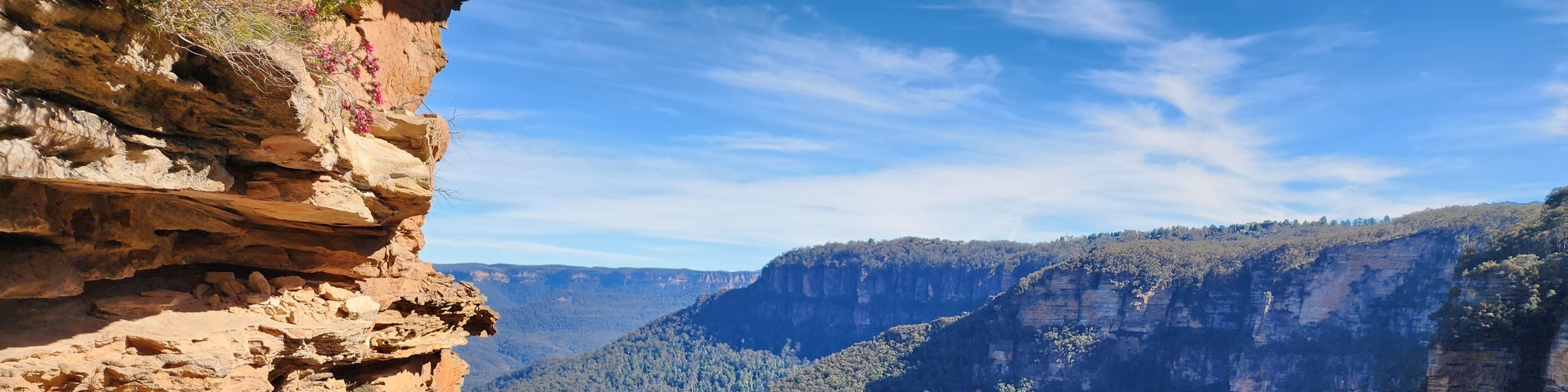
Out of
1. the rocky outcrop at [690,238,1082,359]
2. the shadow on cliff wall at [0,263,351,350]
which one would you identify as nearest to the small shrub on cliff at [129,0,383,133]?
the shadow on cliff wall at [0,263,351,350]

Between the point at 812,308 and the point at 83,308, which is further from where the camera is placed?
the point at 812,308

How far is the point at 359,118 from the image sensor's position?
27.5 feet

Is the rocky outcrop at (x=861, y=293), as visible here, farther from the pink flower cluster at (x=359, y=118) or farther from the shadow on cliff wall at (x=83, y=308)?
the shadow on cliff wall at (x=83, y=308)

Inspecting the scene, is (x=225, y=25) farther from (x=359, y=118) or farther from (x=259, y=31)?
(x=359, y=118)

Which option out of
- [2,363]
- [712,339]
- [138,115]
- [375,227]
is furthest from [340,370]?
[712,339]

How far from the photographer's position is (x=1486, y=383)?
33.4 meters

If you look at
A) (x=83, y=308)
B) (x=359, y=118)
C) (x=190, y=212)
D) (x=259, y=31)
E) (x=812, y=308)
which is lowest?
(x=812, y=308)

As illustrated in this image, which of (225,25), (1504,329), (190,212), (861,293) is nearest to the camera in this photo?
(225,25)

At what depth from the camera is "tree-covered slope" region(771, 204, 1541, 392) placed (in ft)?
270

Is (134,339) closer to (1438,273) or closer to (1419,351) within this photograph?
(1419,351)

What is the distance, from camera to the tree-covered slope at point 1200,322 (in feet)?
270

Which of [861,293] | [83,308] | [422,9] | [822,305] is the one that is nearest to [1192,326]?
[861,293]

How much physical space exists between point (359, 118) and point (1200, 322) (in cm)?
10712

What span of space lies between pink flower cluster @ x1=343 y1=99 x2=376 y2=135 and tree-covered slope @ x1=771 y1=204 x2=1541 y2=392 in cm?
8732
